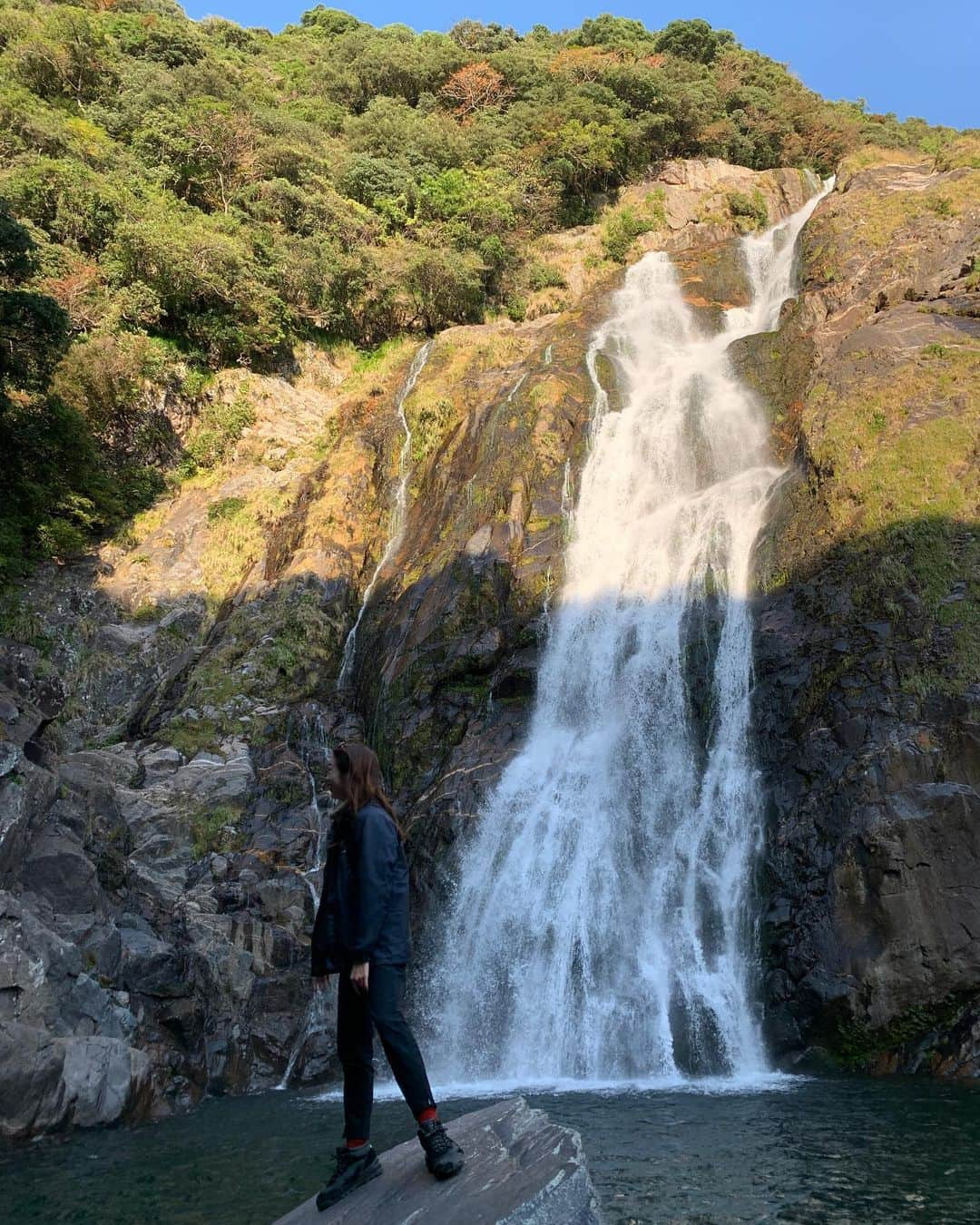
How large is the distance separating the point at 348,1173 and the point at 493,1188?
79 cm

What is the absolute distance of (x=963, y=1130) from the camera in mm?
6094

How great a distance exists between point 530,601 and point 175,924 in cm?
803

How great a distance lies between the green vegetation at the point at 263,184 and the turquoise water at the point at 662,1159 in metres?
13.1

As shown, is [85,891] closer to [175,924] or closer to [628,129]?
[175,924]

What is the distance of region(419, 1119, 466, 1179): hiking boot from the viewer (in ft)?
11.6

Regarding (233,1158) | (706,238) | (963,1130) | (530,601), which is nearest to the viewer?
(963,1130)

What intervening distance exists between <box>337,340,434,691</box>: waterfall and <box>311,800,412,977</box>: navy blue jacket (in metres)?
13.8

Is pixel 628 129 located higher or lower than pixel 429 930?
higher

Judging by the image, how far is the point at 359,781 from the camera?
4.14m

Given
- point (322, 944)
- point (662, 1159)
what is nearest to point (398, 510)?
point (662, 1159)

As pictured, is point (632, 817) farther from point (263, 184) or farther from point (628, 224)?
point (628, 224)

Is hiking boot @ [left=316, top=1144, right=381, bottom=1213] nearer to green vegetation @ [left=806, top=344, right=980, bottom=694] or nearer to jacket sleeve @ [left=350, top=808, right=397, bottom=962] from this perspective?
jacket sleeve @ [left=350, top=808, right=397, bottom=962]

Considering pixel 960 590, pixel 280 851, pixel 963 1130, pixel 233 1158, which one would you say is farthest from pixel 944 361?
pixel 233 1158

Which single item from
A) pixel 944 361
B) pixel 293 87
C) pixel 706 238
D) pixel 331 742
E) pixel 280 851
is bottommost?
pixel 280 851
